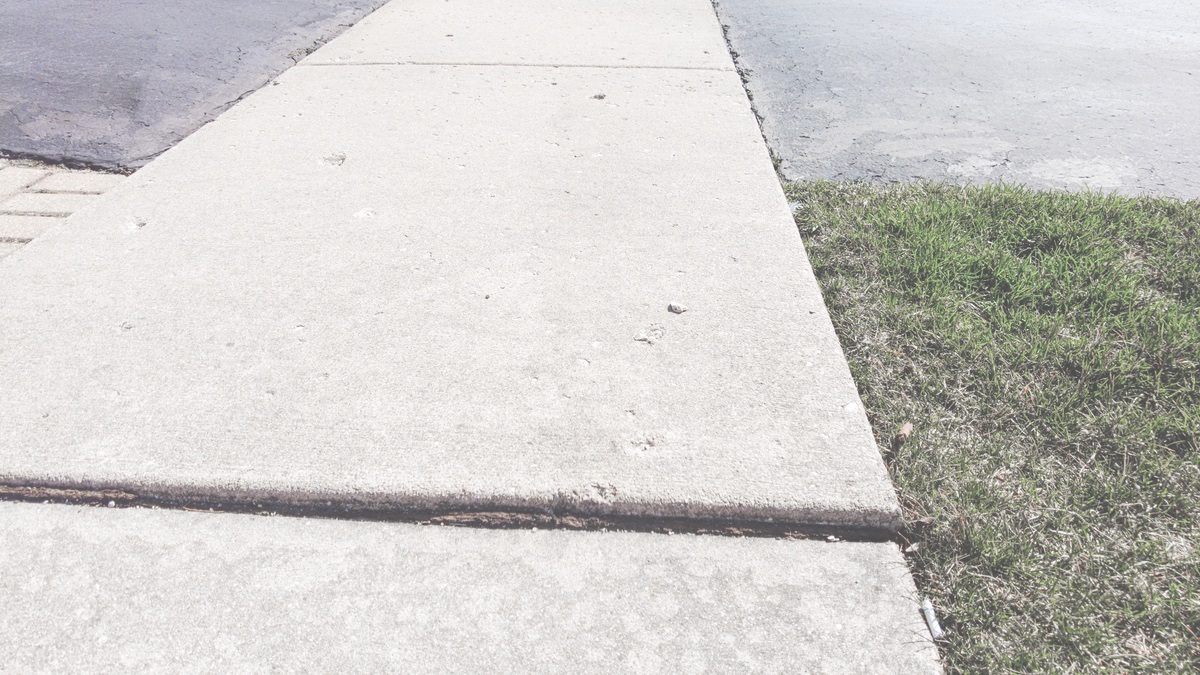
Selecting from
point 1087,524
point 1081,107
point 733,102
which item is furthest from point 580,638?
point 1081,107

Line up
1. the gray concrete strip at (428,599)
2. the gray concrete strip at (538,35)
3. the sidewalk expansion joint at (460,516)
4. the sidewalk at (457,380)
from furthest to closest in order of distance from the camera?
the gray concrete strip at (538,35) < the sidewalk expansion joint at (460,516) < the sidewalk at (457,380) < the gray concrete strip at (428,599)

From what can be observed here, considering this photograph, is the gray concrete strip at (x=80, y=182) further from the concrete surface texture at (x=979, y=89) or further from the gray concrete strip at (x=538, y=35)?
the concrete surface texture at (x=979, y=89)

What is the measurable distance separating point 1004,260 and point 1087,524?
1.13 m

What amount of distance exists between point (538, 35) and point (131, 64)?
2.32 metres

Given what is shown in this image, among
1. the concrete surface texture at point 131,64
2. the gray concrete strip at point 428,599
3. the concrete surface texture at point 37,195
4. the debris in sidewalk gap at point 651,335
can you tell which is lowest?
the concrete surface texture at point 37,195

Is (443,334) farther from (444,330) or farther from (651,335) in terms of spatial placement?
(651,335)

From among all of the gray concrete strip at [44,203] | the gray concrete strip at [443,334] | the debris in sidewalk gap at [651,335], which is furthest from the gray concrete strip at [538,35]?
the debris in sidewalk gap at [651,335]

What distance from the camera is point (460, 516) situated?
1632 millimetres

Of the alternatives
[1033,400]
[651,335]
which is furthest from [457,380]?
[1033,400]

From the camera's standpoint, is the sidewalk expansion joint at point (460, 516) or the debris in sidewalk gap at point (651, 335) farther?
the debris in sidewalk gap at point (651, 335)

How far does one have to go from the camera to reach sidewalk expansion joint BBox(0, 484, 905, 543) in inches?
63.6

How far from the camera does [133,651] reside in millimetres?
1356

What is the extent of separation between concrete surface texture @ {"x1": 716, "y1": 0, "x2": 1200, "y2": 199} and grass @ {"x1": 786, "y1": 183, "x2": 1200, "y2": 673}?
0.32 m

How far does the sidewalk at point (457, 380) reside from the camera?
149 cm
